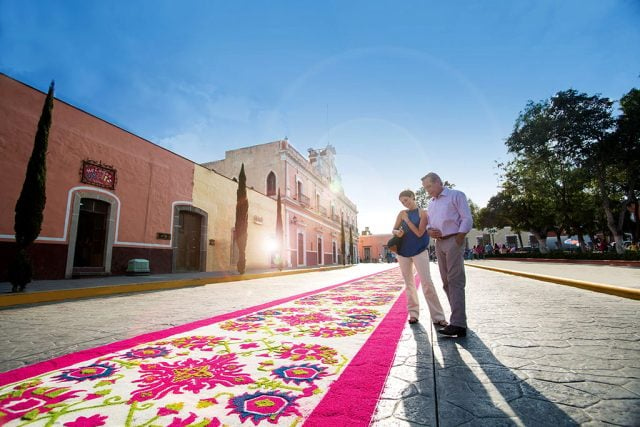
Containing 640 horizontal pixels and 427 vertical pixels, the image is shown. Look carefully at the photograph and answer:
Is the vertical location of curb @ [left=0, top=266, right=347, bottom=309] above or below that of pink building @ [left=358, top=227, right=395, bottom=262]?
below

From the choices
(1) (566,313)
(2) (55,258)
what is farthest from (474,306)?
(2) (55,258)

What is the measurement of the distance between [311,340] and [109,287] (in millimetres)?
5372

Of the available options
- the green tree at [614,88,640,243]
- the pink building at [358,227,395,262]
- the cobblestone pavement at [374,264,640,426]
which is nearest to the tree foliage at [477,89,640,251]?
the green tree at [614,88,640,243]

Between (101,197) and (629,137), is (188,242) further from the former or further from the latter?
(629,137)

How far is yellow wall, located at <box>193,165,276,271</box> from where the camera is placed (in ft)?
41.7

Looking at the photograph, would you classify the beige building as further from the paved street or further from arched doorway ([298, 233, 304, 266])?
the paved street

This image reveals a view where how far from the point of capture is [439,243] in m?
2.76

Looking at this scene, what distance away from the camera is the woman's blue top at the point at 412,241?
2988mm

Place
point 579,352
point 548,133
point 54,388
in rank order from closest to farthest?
point 54,388, point 579,352, point 548,133

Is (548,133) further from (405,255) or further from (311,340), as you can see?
(311,340)

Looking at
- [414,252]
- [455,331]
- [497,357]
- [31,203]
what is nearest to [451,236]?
[414,252]

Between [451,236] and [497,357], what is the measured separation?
108 cm

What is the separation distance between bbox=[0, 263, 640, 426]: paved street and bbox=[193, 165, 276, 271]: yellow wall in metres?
9.12

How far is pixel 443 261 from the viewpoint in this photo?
2742mm
